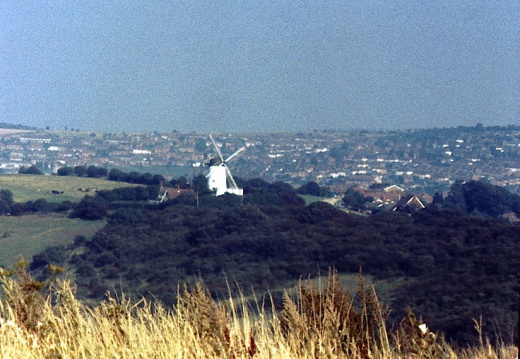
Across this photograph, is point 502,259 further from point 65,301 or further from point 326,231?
point 65,301

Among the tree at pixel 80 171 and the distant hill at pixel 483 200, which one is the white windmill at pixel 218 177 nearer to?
the tree at pixel 80 171

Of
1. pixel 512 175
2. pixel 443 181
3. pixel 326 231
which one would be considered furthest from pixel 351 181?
pixel 326 231

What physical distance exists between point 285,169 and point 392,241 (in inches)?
2635

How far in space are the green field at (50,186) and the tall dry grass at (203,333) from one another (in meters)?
70.4

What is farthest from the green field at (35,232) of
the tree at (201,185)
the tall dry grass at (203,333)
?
the tall dry grass at (203,333)

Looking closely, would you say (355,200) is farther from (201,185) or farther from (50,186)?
(50,186)

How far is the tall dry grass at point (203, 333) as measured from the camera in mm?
5781

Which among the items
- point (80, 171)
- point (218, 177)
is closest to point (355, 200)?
point (218, 177)

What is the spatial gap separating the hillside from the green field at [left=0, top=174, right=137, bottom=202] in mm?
8729

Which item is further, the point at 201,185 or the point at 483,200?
the point at 201,185

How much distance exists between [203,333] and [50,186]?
258ft

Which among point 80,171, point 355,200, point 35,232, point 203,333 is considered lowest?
point 35,232

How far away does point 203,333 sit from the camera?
5992mm

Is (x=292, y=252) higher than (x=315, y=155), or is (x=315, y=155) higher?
(x=315, y=155)
